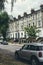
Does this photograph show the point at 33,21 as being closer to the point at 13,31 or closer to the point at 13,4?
the point at 13,31

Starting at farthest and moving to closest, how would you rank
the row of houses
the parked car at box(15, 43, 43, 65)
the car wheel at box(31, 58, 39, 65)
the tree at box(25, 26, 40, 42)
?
the row of houses → the tree at box(25, 26, 40, 42) → the car wheel at box(31, 58, 39, 65) → the parked car at box(15, 43, 43, 65)

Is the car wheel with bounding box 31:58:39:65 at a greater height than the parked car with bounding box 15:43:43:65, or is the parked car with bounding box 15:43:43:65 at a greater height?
the parked car with bounding box 15:43:43:65

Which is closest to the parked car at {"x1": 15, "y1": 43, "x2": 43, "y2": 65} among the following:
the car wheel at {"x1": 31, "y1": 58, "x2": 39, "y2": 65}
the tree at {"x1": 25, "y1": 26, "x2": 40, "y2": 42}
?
the car wheel at {"x1": 31, "y1": 58, "x2": 39, "y2": 65}

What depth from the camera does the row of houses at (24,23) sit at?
7581 centimetres

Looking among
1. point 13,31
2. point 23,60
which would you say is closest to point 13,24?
point 13,31

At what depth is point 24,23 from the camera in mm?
86875

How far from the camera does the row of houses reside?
75.8 metres

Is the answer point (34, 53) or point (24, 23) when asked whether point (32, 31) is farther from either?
point (34, 53)

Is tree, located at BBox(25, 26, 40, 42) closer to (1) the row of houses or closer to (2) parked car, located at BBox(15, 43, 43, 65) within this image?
(1) the row of houses

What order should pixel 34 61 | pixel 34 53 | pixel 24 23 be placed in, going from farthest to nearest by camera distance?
pixel 24 23
pixel 34 61
pixel 34 53

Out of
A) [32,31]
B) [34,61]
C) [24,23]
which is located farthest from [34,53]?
[24,23]

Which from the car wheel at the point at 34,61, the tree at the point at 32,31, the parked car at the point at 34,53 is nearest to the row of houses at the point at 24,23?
the tree at the point at 32,31

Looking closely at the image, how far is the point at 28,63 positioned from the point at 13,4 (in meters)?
4.80

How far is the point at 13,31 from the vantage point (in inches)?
3814
